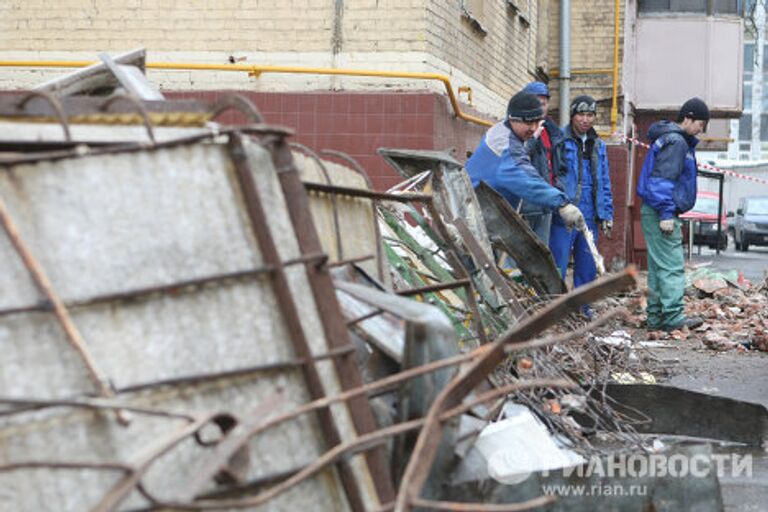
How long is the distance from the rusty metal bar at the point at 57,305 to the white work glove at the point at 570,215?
644 centimetres

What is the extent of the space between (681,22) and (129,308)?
20.1m

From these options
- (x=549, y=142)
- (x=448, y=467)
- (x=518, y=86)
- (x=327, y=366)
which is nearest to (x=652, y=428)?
(x=448, y=467)

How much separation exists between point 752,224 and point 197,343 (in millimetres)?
33099

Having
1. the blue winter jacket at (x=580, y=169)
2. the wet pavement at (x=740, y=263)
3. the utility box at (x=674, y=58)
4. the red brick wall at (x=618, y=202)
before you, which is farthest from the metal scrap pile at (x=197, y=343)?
the utility box at (x=674, y=58)

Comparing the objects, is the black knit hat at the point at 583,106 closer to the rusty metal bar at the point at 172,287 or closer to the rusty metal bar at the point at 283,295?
the rusty metal bar at the point at 172,287

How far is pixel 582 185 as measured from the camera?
32.8 ft

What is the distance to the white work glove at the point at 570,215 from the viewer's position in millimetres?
8805

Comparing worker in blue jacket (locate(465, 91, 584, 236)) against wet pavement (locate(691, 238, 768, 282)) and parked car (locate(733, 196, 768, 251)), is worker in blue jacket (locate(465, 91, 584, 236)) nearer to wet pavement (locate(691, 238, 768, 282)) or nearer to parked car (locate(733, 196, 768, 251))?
wet pavement (locate(691, 238, 768, 282))

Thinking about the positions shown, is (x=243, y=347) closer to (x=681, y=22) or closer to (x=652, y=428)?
(x=652, y=428)

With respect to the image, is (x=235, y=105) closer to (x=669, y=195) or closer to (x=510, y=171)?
(x=510, y=171)

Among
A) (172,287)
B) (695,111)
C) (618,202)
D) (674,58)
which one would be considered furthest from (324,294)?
(674,58)

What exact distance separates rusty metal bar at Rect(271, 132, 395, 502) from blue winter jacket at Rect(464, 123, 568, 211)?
17.8 ft

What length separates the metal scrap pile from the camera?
A: 263cm

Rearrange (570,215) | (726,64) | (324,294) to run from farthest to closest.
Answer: (726,64) → (570,215) → (324,294)
